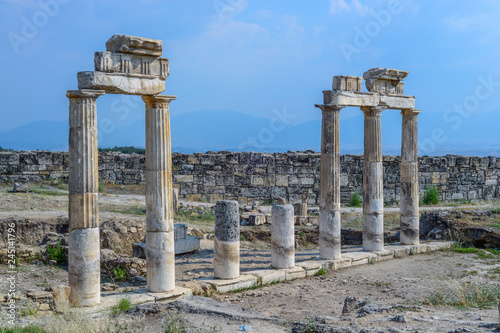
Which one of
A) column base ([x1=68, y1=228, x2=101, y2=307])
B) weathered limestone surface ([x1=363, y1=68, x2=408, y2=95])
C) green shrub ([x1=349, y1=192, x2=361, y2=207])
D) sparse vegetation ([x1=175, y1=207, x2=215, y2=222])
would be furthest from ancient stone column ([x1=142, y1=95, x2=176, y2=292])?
green shrub ([x1=349, y1=192, x2=361, y2=207])

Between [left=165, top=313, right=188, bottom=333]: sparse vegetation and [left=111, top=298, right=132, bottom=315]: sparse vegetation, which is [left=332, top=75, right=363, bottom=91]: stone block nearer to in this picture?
[left=111, top=298, right=132, bottom=315]: sparse vegetation

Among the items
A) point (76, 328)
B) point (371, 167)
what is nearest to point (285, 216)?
point (371, 167)

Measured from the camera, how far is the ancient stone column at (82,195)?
9078 mm

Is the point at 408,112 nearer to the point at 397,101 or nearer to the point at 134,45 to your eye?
the point at 397,101

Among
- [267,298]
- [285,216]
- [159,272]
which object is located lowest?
[267,298]

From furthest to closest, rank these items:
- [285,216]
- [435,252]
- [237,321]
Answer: [435,252], [285,216], [237,321]

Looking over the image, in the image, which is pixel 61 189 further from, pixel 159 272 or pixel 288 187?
pixel 159 272

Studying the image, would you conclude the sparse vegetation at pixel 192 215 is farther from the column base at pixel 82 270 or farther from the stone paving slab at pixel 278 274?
the column base at pixel 82 270

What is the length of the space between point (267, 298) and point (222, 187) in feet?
41.2

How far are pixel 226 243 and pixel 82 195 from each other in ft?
11.4

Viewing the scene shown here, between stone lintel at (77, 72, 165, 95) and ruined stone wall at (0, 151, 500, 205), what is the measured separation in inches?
503

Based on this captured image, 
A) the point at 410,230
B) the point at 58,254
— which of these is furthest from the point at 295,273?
the point at 58,254

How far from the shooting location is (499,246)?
15.3 m

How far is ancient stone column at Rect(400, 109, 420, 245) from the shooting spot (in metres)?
15.3
